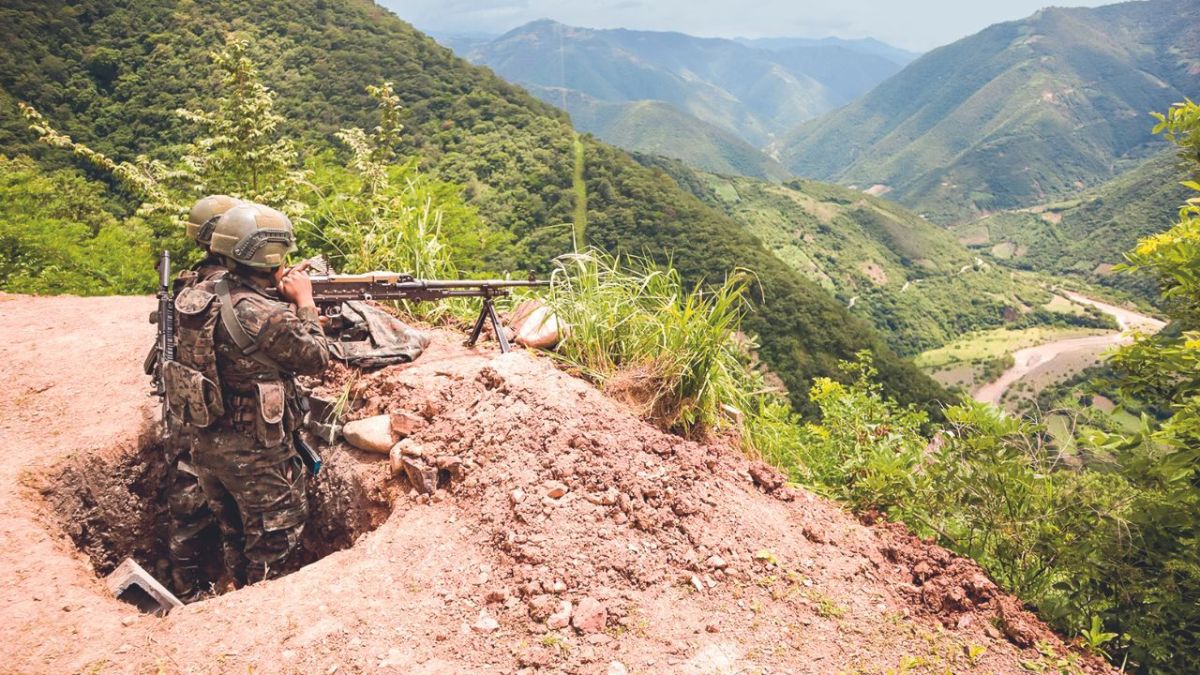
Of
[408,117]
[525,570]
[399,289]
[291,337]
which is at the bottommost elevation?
[525,570]

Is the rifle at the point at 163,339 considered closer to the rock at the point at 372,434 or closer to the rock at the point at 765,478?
the rock at the point at 372,434

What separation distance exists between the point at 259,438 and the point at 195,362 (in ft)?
1.94

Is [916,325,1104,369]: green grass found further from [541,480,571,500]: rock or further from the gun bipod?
[541,480,571,500]: rock

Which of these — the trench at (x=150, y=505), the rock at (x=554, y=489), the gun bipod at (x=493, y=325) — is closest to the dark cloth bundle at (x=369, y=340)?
the gun bipod at (x=493, y=325)

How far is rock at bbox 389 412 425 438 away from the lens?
3.98m

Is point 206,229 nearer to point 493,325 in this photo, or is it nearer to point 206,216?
point 206,216

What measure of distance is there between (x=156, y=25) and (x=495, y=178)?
30727 mm

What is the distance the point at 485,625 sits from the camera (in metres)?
2.70

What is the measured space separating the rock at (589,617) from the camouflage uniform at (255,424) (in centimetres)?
223

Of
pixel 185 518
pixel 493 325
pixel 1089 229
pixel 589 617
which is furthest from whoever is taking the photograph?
pixel 1089 229

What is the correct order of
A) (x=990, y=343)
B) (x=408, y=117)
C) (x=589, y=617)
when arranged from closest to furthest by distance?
(x=589, y=617), (x=408, y=117), (x=990, y=343)

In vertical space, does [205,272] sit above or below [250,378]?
above

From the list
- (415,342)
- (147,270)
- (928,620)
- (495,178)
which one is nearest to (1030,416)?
(928,620)

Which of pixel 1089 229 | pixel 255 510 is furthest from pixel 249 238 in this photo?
pixel 1089 229
